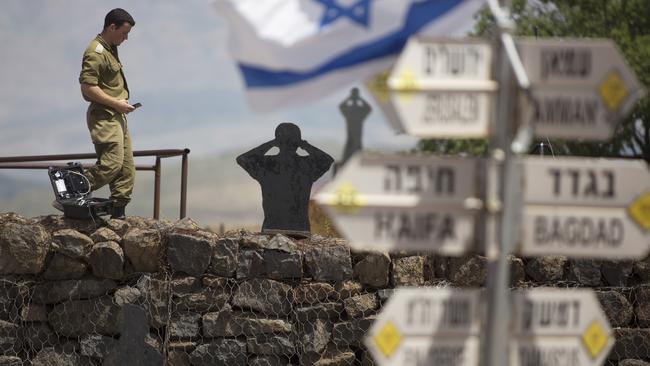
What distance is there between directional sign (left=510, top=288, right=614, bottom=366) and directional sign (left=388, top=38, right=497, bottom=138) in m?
0.66

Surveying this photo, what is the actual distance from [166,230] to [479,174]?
18.5ft

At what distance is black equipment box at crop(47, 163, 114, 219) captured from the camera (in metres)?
9.59

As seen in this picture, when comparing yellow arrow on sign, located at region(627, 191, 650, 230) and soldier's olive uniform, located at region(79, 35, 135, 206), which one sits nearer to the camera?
yellow arrow on sign, located at region(627, 191, 650, 230)

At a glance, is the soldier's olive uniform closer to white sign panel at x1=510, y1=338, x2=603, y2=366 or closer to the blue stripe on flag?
the blue stripe on flag

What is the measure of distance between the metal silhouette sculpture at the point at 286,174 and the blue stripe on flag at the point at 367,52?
17.3 ft

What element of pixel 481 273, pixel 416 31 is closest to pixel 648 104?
pixel 481 273

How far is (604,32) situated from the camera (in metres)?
27.1

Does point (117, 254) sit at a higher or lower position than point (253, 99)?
lower

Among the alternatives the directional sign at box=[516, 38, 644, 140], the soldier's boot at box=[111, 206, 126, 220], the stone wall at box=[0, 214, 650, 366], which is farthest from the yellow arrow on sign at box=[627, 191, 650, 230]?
the soldier's boot at box=[111, 206, 126, 220]

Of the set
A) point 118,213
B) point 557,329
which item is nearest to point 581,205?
point 557,329

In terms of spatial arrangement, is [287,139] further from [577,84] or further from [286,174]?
[577,84]

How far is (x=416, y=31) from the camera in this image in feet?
16.3

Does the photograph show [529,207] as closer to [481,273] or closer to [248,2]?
[248,2]

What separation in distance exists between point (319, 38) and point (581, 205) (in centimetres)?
122
